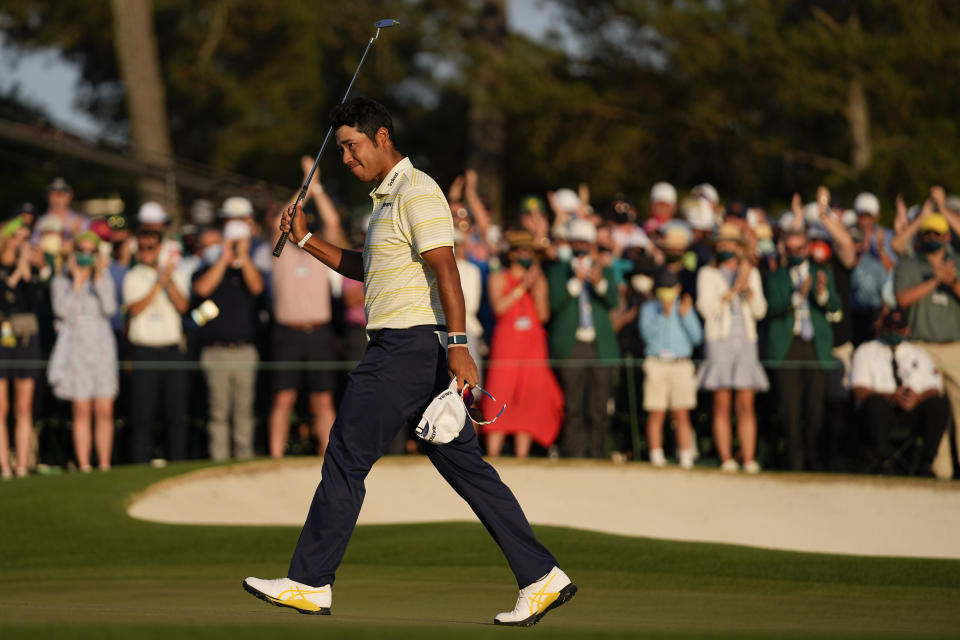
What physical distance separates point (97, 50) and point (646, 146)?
67.7 feet

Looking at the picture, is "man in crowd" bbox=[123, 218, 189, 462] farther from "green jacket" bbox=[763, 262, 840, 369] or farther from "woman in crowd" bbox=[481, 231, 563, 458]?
"green jacket" bbox=[763, 262, 840, 369]

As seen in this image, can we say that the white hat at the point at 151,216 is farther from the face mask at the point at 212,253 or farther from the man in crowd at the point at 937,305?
the man in crowd at the point at 937,305

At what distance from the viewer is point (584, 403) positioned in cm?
1467

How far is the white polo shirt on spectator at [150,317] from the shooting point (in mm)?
14453

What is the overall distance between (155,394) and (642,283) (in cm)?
454

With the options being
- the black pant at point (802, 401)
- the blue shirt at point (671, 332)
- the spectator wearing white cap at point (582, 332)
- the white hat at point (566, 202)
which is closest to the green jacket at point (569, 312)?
the spectator wearing white cap at point (582, 332)

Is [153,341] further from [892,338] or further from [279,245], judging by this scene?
[279,245]

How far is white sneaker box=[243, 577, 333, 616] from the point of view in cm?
662

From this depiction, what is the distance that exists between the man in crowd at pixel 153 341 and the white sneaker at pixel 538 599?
8.12 metres

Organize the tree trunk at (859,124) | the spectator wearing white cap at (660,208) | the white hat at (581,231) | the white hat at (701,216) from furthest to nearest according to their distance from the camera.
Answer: the tree trunk at (859,124), the spectator wearing white cap at (660,208), the white hat at (701,216), the white hat at (581,231)

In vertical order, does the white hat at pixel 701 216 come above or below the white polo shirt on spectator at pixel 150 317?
above

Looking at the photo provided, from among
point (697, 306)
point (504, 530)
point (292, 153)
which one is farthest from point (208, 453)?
point (292, 153)

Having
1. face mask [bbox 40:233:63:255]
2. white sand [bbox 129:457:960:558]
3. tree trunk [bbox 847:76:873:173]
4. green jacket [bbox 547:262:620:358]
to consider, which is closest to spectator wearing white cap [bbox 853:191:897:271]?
green jacket [bbox 547:262:620:358]

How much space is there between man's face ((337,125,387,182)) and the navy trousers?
0.71 metres
